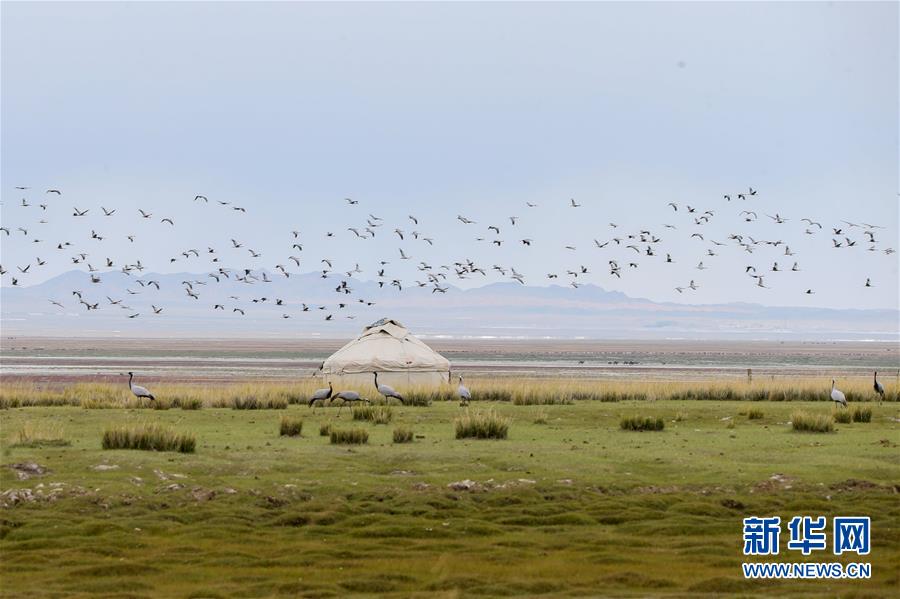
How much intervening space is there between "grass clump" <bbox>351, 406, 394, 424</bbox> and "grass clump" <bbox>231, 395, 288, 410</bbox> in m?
4.82

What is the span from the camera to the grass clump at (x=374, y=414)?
28.2m

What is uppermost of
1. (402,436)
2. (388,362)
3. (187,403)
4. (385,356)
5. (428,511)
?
(385,356)

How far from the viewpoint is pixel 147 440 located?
855 inches

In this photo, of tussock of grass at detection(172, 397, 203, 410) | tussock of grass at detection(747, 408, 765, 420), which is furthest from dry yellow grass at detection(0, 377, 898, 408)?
tussock of grass at detection(747, 408, 765, 420)

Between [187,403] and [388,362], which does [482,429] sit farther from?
[388,362]

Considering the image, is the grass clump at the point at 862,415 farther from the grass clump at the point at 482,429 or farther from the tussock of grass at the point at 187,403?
the tussock of grass at the point at 187,403

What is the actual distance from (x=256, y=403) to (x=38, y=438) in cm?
1237

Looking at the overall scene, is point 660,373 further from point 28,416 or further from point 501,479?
point 501,479

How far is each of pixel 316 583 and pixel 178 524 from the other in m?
3.58

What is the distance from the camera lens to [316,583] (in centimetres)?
1312

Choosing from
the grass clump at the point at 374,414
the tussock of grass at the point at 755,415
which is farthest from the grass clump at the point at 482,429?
the tussock of grass at the point at 755,415

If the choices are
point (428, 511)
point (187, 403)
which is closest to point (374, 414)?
point (187, 403)

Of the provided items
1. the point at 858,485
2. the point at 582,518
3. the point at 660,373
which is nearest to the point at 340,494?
the point at 582,518

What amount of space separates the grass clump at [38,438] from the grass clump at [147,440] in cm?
99
